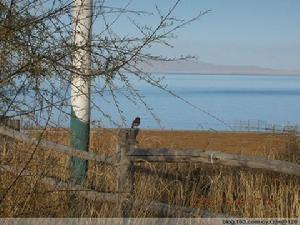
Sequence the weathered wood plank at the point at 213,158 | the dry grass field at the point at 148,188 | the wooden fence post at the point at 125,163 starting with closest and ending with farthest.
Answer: the dry grass field at the point at 148,188
the weathered wood plank at the point at 213,158
the wooden fence post at the point at 125,163

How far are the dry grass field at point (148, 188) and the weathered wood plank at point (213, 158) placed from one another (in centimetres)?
39

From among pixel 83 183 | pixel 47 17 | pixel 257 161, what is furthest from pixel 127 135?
pixel 47 17

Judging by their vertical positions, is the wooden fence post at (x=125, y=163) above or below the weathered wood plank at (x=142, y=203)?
above

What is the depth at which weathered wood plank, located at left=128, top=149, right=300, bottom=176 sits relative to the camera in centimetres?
600

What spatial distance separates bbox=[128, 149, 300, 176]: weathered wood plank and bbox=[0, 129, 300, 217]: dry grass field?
39cm

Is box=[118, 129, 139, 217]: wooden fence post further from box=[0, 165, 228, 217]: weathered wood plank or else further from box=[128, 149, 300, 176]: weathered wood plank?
box=[0, 165, 228, 217]: weathered wood plank

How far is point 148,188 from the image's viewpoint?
7102mm

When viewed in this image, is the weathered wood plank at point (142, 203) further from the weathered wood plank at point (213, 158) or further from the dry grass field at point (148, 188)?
the weathered wood plank at point (213, 158)

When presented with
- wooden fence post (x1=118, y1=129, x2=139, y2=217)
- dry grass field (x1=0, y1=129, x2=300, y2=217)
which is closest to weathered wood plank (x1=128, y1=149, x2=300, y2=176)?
wooden fence post (x1=118, y1=129, x2=139, y2=217)

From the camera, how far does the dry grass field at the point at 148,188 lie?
512 centimetres

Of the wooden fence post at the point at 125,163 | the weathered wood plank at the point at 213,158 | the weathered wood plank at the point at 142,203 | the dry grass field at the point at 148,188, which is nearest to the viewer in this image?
the dry grass field at the point at 148,188

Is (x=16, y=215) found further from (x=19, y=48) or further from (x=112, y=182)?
(x=112, y=182)


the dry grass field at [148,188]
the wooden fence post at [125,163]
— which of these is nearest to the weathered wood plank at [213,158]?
the wooden fence post at [125,163]

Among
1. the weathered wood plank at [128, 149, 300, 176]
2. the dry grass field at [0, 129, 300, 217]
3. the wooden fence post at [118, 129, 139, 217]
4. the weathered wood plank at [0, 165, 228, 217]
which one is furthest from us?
the wooden fence post at [118, 129, 139, 217]
